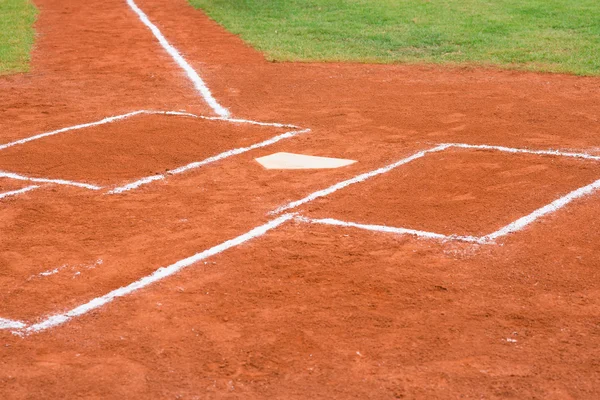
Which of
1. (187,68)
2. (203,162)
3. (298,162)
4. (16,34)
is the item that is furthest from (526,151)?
(16,34)

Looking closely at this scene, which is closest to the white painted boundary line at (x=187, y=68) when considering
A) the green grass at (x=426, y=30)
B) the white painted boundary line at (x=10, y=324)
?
the green grass at (x=426, y=30)

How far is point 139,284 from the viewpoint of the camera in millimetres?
6238

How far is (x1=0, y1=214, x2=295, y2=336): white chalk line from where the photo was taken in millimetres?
5668

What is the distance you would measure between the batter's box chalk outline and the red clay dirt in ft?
0.32

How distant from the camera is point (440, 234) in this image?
23.0ft

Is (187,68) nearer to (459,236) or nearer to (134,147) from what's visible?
(134,147)

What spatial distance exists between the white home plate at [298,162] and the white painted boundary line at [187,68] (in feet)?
6.14

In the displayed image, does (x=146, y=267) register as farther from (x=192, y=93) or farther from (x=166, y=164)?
(x=192, y=93)

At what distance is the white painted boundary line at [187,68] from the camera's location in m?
11.2

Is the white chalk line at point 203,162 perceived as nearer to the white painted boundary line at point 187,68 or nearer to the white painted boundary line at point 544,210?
the white painted boundary line at point 187,68

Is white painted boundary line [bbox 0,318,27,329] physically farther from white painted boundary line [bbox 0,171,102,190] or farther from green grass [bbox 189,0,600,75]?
green grass [bbox 189,0,600,75]

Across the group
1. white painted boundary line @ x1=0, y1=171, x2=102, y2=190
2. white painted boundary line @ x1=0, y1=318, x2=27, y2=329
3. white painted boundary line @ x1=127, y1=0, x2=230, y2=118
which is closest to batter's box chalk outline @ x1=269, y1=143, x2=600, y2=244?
white painted boundary line @ x1=0, y1=171, x2=102, y2=190

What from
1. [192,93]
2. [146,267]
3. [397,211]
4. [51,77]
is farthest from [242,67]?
[146,267]

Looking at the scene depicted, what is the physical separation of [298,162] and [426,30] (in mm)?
7443
